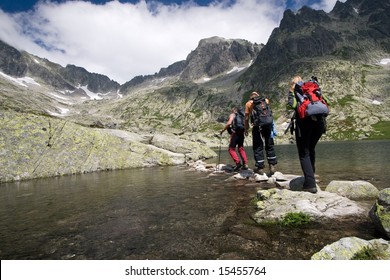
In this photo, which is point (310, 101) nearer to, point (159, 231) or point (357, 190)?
point (357, 190)

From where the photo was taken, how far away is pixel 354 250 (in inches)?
183

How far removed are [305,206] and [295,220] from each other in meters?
0.71

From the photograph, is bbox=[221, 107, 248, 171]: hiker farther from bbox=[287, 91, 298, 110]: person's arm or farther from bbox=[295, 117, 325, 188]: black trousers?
bbox=[287, 91, 298, 110]: person's arm

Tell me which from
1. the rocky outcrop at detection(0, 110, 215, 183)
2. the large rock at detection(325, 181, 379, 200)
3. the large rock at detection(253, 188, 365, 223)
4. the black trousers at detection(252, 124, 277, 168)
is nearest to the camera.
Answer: the large rock at detection(253, 188, 365, 223)

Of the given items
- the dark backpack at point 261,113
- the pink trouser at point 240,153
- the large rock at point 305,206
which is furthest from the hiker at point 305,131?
the pink trouser at point 240,153

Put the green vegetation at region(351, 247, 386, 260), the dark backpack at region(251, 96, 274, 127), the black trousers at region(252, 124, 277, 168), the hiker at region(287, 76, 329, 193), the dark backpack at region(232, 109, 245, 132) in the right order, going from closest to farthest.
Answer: the green vegetation at region(351, 247, 386, 260) < the hiker at region(287, 76, 329, 193) < the dark backpack at region(251, 96, 274, 127) < the black trousers at region(252, 124, 277, 168) < the dark backpack at region(232, 109, 245, 132)

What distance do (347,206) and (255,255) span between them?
165 inches

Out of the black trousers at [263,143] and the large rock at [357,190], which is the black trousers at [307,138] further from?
the black trousers at [263,143]

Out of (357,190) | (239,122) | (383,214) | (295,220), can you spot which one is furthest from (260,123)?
(383,214)

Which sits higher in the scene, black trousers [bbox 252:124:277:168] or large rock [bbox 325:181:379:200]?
black trousers [bbox 252:124:277:168]

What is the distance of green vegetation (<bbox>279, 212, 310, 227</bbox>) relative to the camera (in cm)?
686

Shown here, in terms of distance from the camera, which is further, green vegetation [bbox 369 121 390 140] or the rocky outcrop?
green vegetation [bbox 369 121 390 140]

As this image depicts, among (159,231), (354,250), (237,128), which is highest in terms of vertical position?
(237,128)

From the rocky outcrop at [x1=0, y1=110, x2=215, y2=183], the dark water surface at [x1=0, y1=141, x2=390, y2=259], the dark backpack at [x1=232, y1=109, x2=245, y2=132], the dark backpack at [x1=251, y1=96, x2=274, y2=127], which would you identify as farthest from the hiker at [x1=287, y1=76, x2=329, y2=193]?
the rocky outcrop at [x1=0, y1=110, x2=215, y2=183]
